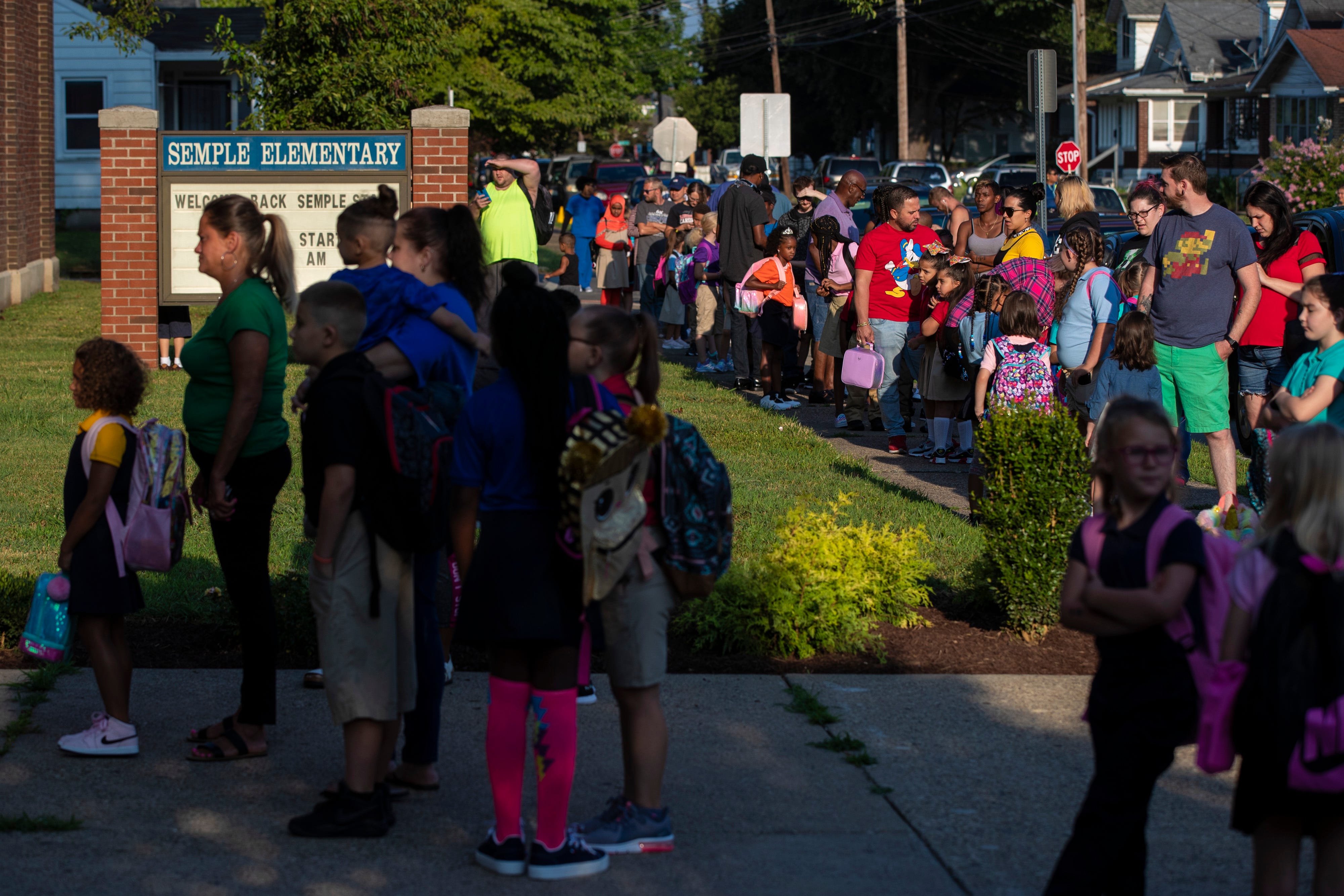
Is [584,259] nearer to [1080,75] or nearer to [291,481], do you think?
[291,481]

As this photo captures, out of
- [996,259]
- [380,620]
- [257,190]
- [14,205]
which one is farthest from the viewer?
[14,205]

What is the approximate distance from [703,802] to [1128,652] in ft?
5.38

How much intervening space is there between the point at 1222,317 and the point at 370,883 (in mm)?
5852

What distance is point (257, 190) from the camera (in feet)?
46.0

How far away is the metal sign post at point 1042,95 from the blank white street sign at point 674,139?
13863 millimetres

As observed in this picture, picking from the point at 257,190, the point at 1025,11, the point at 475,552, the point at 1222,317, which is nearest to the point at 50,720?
the point at 475,552

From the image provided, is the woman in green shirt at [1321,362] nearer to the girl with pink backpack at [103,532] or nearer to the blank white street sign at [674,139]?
the girl with pink backpack at [103,532]

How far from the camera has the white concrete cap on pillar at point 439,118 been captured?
1397 cm

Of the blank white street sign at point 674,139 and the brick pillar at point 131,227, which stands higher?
the blank white street sign at point 674,139

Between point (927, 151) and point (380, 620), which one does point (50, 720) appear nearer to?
point (380, 620)

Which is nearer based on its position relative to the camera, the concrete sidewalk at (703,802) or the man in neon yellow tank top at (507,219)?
the concrete sidewalk at (703,802)

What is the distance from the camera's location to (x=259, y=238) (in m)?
4.82

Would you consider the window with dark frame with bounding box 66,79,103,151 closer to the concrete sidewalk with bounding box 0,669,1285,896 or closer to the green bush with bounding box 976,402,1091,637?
the concrete sidewalk with bounding box 0,669,1285,896

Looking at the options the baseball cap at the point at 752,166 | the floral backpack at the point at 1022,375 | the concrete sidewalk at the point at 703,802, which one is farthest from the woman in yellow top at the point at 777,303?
the concrete sidewalk at the point at 703,802
